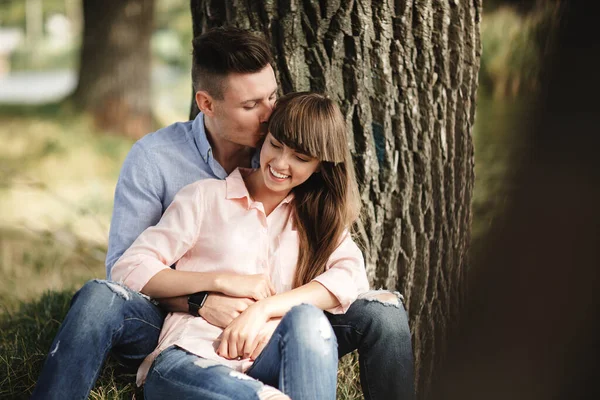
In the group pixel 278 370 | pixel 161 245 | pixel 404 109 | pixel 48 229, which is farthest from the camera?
pixel 48 229

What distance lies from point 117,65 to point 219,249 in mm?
6624

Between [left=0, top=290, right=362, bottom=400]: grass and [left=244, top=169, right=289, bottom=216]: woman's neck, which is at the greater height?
[left=244, top=169, right=289, bottom=216]: woman's neck

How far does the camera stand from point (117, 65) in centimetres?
860

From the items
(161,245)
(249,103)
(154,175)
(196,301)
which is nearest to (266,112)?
(249,103)

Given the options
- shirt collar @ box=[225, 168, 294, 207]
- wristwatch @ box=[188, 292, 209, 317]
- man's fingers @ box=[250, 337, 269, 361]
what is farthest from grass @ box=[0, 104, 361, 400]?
shirt collar @ box=[225, 168, 294, 207]

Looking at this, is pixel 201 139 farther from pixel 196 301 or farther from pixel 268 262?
pixel 196 301

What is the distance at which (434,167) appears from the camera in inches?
116

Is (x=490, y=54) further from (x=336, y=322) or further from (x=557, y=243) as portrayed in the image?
(x=557, y=243)

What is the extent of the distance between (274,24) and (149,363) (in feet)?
4.49

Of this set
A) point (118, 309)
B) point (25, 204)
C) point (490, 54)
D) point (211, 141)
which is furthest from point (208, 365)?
point (25, 204)

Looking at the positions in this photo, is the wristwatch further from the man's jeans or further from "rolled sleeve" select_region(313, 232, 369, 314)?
"rolled sleeve" select_region(313, 232, 369, 314)

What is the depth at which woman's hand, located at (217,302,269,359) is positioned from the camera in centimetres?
226

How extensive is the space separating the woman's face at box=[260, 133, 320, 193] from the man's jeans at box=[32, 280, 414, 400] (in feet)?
1.55

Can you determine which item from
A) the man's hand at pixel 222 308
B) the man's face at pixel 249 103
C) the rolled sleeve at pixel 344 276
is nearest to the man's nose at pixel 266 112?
the man's face at pixel 249 103
